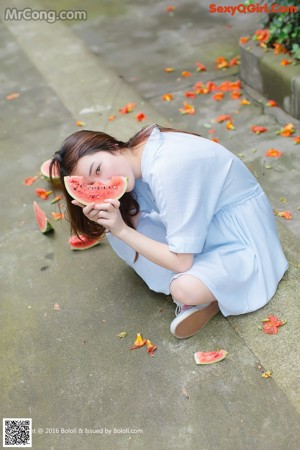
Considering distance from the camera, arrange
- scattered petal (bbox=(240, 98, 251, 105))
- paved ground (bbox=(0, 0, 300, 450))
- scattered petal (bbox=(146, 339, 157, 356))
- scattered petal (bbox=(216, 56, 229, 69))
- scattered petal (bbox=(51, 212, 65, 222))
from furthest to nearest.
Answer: scattered petal (bbox=(216, 56, 229, 69)) < scattered petal (bbox=(240, 98, 251, 105)) < scattered petal (bbox=(51, 212, 65, 222)) < scattered petal (bbox=(146, 339, 157, 356)) < paved ground (bbox=(0, 0, 300, 450))

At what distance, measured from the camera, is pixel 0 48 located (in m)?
6.54

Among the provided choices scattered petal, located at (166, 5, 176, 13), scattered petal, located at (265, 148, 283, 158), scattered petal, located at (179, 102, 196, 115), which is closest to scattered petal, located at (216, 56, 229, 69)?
scattered petal, located at (179, 102, 196, 115)

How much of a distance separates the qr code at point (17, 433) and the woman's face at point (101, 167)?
1.16 meters

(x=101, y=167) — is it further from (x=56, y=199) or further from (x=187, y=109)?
(x=187, y=109)

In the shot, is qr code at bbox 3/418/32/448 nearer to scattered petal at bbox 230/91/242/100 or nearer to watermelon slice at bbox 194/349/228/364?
watermelon slice at bbox 194/349/228/364

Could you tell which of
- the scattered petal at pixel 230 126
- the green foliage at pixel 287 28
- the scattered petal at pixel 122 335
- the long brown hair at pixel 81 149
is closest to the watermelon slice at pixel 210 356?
the scattered petal at pixel 122 335

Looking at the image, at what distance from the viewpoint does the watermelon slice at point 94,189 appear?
8.33 feet

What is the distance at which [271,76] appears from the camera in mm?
4414

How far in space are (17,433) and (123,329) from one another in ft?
2.39

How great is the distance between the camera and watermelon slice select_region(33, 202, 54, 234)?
3578mm

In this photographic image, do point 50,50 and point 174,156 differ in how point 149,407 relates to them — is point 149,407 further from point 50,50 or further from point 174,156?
point 50,50

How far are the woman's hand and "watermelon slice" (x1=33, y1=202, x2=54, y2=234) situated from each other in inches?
40.8

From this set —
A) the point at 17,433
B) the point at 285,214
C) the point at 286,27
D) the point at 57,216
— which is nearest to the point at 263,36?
the point at 286,27

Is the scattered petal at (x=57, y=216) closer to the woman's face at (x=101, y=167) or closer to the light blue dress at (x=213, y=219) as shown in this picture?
the light blue dress at (x=213, y=219)
